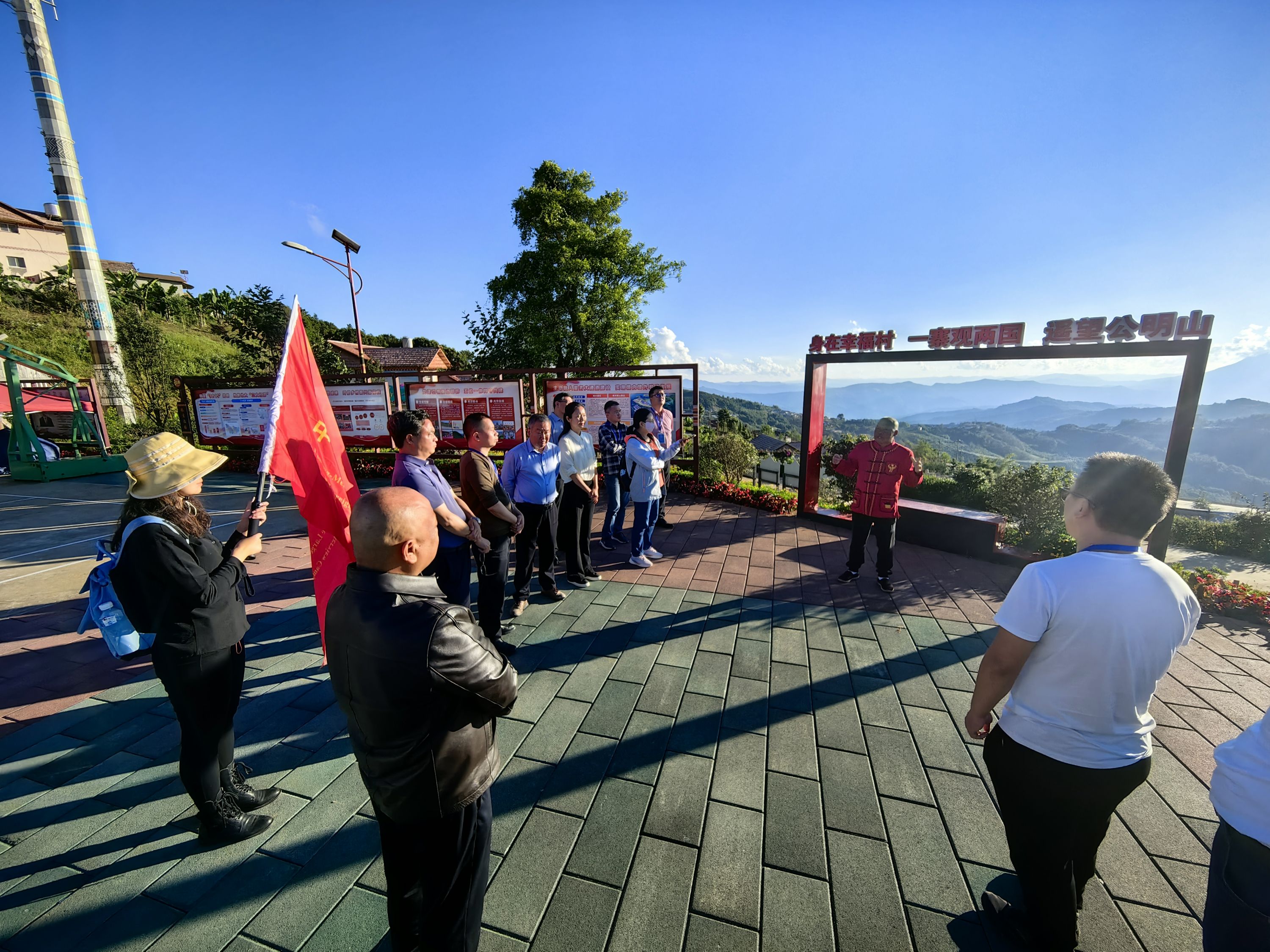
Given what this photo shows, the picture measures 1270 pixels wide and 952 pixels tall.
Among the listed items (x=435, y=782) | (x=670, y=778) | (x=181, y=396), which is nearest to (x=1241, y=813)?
(x=670, y=778)

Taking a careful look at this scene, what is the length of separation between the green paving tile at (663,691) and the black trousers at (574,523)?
1785 millimetres

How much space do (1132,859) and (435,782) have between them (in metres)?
3.13

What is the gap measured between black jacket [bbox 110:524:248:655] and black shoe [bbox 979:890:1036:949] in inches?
138

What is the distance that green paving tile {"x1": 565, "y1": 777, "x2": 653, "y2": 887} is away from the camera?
215 centimetres

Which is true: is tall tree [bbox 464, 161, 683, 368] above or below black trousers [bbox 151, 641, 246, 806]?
above

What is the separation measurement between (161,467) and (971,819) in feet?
13.8

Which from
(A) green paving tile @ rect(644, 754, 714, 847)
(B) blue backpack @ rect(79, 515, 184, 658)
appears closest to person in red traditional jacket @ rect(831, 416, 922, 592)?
(A) green paving tile @ rect(644, 754, 714, 847)

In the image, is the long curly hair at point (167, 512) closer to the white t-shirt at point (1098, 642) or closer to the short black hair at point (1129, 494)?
the white t-shirt at point (1098, 642)

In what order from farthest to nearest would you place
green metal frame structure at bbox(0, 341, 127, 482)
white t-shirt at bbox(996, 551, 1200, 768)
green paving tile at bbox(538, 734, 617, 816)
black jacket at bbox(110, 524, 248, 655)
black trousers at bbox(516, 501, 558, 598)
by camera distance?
green metal frame structure at bbox(0, 341, 127, 482), black trousers at bbox(516, 501, 558, 598), green paving tile at bbox(538, 734, 617, 816), black jacket at bbox(110, 524, 248, 655), white t-shirt at bbox(996, 551, 1200, 768)

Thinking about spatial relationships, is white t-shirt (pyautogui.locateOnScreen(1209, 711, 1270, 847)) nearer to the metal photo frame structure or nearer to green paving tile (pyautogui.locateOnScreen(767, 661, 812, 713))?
green paving tile (pyautogui.locateOnScreen(767, 661, 812, 713))

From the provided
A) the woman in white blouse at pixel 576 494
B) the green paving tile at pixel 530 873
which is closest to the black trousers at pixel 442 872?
the green paving tile at pixel 530 873

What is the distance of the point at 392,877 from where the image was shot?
1652 millimetres

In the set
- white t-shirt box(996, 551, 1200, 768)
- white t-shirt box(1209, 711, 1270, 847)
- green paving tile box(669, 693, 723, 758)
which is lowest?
green paving tile box(669, 693, 723, 758)

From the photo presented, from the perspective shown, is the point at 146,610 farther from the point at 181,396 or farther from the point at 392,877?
the point at 181,396
